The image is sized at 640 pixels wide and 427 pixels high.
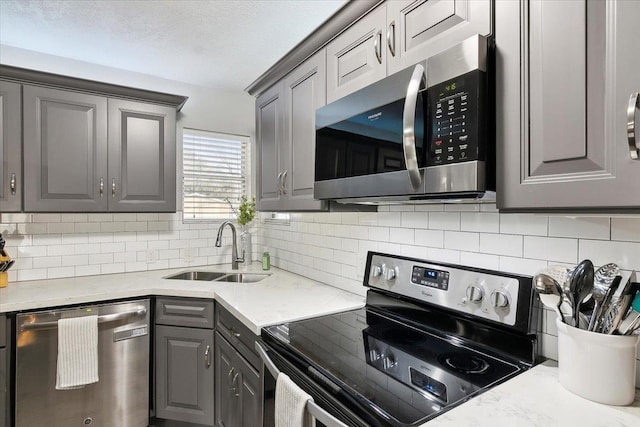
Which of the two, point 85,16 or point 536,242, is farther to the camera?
point 85,16

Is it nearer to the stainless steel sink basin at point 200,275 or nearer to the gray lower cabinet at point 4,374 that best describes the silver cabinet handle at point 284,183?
the stainless steel sink basin at point 200,275

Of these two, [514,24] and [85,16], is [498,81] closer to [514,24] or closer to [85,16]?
[514,24]

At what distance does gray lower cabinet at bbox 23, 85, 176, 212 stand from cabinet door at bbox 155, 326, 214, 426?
3.05ft

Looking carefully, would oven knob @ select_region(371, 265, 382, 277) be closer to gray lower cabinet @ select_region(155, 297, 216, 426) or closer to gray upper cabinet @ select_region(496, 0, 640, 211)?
gray upper cabinet @ select_region(496, 0, 640, 211)

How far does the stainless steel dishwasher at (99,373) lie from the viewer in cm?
185

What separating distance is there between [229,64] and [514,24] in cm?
214

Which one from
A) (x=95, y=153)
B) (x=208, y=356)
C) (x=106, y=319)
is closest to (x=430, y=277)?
(x=208, y=356)

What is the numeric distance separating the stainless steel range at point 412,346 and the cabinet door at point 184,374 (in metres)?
0.88

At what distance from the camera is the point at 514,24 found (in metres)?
0.88

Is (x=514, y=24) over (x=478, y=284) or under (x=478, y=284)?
over

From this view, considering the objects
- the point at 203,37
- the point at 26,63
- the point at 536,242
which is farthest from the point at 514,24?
the point at 26,63

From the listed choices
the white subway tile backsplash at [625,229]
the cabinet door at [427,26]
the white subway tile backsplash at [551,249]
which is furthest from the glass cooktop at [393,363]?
the cabinet door at [427,26]

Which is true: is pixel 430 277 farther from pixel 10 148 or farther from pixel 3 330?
pixel 10 148

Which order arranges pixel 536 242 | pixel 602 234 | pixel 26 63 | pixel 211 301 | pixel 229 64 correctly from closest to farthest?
pixel 602 234, pixel 536 242, pixel 211 301, pixel 26 63, pixel 229 64
